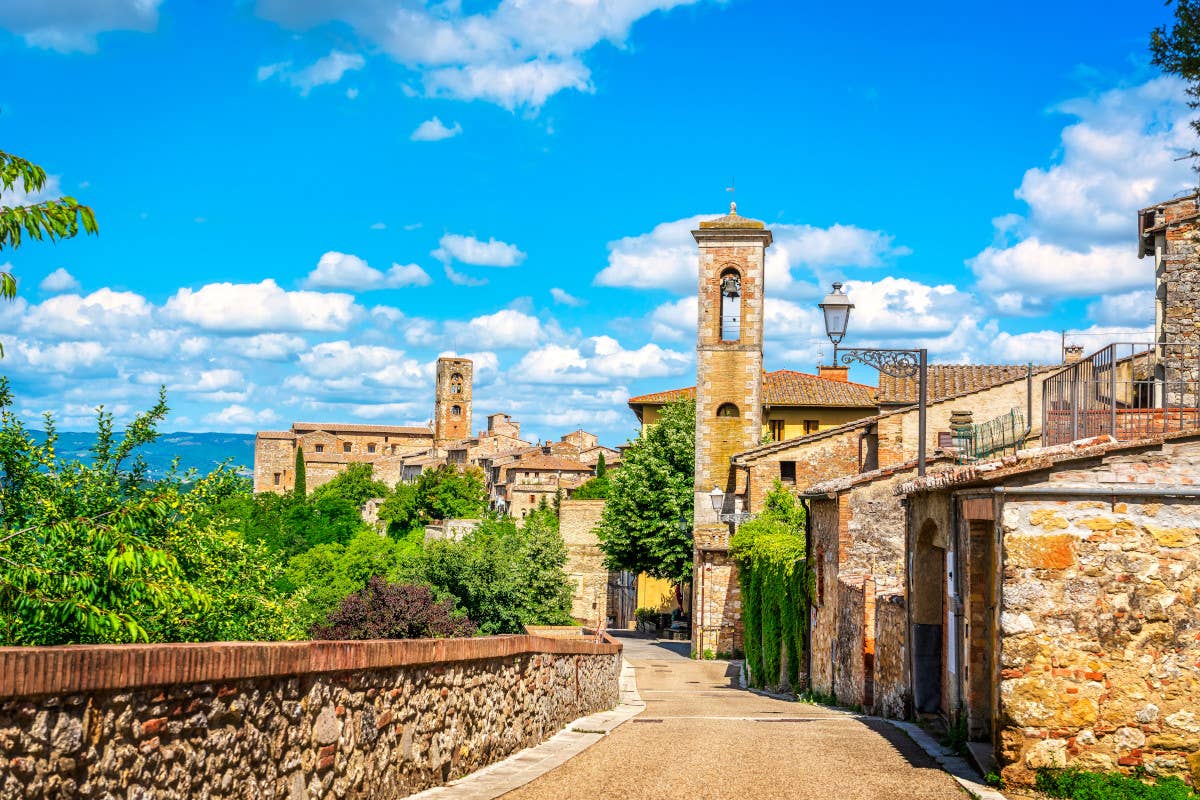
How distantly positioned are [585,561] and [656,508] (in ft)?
66.6

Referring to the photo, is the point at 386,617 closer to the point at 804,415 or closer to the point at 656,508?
the point at 656,508

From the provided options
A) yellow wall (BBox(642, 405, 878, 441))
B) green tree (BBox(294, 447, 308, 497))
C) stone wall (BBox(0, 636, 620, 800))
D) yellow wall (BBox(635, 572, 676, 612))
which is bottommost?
yellow wall (BBox(635, 572, 676, 612))

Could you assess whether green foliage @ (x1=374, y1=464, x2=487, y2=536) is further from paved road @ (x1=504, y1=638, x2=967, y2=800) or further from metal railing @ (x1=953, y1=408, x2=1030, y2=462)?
paved road @ (x1=504, y1=638, x2=967, y2=800)

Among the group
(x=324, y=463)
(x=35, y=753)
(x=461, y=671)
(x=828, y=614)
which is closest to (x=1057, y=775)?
(x=461, y=671)

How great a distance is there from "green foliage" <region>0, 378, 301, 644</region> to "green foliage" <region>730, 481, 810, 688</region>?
9753 mm

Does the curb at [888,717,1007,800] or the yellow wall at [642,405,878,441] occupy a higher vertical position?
the yellow wall at [642,405,878,441]

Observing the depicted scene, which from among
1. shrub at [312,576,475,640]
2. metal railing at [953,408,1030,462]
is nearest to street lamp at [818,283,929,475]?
metal railing at [953,408,1030,462]

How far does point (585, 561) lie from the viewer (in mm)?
64500

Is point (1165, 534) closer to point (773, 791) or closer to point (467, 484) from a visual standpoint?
point (773, 791)

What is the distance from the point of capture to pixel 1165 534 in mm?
8438

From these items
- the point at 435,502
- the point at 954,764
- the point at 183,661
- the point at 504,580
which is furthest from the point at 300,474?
the point at 183,661

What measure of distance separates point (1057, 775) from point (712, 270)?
3715 centimetres

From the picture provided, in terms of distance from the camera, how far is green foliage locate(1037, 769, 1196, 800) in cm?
802

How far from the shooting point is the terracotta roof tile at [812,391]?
5378cm
